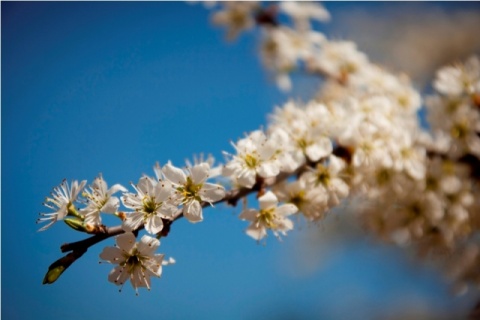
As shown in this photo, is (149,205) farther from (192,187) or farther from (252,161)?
(252,161)

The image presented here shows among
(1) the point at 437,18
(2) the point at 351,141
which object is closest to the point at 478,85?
(2) the point at 351,141

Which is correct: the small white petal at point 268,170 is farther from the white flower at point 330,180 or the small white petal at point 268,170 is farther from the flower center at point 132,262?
the flower center at point 132,262

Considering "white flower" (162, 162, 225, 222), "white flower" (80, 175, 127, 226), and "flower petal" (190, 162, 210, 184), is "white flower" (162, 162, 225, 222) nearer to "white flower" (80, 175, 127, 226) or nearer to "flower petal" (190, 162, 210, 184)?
"flower petal" (190, 162, 210, 184)

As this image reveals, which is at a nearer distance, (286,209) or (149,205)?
(149,205)

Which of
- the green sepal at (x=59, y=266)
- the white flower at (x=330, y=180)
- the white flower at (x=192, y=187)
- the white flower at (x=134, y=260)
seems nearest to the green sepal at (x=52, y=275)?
the green sepal at (x=59, y=266)

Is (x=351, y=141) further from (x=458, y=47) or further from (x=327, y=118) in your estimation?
(x=458, y=47)

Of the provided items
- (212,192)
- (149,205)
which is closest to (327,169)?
(212,192)

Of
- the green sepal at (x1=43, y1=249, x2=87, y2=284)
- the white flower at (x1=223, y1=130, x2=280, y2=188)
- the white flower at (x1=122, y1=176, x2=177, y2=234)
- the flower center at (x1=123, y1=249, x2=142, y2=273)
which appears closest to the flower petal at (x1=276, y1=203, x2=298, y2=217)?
the white flower at (x1=223, y1=130, x2=280, y2=188)
